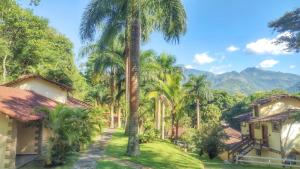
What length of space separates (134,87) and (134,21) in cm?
404

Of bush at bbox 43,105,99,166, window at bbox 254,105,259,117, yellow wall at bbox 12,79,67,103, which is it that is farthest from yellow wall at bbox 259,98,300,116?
bush at bbox 43,105,99,166

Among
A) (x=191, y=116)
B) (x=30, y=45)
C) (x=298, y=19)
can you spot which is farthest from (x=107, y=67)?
(x=191, y=116)

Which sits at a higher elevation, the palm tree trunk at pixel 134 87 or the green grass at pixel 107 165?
the palm tree trunk at pixel 134 87

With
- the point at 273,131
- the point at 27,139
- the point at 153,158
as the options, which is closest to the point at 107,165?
the point at 153,158

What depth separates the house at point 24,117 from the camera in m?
14.6

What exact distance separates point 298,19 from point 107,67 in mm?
21567

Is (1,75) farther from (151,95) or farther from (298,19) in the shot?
(298,19)

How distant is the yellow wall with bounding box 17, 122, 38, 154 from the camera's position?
18.9 meters

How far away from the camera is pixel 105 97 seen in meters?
51.5

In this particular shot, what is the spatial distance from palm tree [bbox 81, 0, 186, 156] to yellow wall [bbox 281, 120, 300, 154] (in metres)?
17.7

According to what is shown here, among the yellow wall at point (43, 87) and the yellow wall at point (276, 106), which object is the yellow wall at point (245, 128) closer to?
the yellow wall at point (276, 106)

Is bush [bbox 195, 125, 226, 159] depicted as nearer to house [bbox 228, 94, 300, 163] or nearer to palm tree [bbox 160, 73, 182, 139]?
house [bbox 228, 94, 300, 163]

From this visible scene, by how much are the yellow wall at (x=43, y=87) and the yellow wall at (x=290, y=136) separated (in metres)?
21.9

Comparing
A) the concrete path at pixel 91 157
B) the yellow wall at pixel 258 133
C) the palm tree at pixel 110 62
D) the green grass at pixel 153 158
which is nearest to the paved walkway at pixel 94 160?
the concrete path at pixel 91 157
